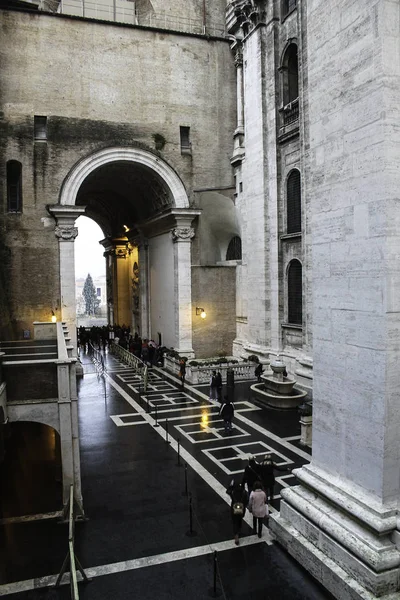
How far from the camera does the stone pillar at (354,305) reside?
7211 mm

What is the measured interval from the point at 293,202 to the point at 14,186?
45.6ft

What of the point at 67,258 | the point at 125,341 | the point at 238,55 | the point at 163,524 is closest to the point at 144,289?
the point at 125,341

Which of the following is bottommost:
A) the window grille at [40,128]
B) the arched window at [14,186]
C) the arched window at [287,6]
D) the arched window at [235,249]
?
the arched window at [235,249]

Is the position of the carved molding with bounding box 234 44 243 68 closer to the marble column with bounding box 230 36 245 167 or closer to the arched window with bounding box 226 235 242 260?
the marble column with bounding box 230 36 245 167

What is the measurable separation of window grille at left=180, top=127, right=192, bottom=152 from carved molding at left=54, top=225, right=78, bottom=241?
7.58 metres

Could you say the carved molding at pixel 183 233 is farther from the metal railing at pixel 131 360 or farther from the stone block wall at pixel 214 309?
the metal railing at pixel 131 360

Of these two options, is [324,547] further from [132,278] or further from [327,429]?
[132,278]

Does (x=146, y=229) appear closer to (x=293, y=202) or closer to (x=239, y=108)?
(x=239, y=108)

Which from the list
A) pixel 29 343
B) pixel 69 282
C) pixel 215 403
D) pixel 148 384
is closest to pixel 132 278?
pixel 69 282

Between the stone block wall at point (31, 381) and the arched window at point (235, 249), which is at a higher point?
the arched window at point (235, 249)

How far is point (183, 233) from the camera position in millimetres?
27672

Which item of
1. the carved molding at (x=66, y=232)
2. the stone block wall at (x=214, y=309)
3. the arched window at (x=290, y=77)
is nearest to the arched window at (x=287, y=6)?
the arched window at (x=290, y=77)

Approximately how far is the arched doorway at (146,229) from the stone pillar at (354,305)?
1739 centimetres

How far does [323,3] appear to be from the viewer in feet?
27.3
